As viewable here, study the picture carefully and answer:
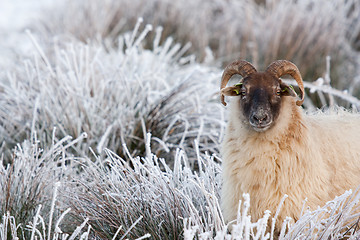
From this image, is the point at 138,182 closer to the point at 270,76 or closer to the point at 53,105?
the point at 270,76

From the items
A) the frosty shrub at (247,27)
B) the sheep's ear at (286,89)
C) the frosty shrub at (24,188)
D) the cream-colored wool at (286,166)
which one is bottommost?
the frosty shrub at (24,188)

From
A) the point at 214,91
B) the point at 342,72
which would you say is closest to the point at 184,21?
the point at 342,72

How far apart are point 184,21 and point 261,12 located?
4.27 feet

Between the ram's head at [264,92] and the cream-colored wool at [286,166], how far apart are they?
0.06m

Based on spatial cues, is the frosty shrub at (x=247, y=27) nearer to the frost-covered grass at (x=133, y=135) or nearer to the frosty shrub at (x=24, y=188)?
the frost-covered grass at (x=133, y=135)

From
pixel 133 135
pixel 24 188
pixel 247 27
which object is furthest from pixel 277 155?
pixel 247 27

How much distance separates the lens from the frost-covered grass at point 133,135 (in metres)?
2.87

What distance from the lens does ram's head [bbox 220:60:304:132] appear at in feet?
9.19

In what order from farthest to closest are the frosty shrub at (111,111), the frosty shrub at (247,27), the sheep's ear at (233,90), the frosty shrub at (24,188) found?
the frosty shrub at (247,27) → the frosty shrub at (111,111) → the frosty shrub at (24,188) → the sheep's ear at (233,90)

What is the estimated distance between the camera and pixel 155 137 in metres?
4.44

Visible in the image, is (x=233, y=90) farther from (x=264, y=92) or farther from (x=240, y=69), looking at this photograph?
(x=264, y=92)

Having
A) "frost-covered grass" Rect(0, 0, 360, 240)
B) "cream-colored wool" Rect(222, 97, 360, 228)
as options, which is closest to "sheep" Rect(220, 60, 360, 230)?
"cream-colored wool" Rect(222, 97, 360, 228)

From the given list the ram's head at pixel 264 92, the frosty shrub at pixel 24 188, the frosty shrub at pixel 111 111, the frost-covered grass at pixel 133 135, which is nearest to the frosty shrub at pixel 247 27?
the frost-covered grass at pixel 133 135

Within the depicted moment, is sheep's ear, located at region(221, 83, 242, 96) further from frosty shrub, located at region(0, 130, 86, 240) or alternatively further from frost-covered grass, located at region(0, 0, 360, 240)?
frosty shrub, located at region(0, 130, 86, 240)
